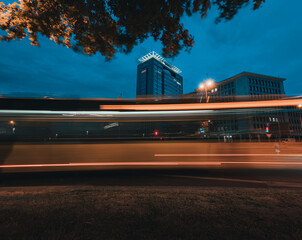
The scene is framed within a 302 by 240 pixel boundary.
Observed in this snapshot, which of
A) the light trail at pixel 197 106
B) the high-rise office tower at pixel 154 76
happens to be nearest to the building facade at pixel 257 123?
the light trail at pixel 197 106

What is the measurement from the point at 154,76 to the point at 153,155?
7667cm

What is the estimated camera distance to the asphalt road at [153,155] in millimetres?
5777

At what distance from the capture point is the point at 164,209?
263 centimetres

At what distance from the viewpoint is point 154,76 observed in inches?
3088

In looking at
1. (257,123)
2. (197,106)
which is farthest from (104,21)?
(257,123)

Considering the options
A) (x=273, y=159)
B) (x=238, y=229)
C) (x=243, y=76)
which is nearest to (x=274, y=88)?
(x=243, y=76)

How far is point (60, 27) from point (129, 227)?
5807mm

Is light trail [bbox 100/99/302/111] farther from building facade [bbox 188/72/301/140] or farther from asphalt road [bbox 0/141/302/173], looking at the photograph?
asphalt road [bbox 0/141/302/173]

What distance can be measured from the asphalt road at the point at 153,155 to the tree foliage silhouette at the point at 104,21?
3.64 meters

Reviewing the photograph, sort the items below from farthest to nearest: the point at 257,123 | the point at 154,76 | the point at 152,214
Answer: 1. the point at 154,76
2. the point at 257,123
3. the point at 152,214

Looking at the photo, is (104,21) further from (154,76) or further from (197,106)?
(154,76)

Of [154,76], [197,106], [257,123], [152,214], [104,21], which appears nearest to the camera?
[152,214]

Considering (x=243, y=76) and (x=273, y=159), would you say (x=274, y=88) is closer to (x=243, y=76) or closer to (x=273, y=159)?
(x=243, y=76)

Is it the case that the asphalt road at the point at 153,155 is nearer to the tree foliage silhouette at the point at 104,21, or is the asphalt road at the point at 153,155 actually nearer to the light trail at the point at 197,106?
the light trail at the point at 197,106
